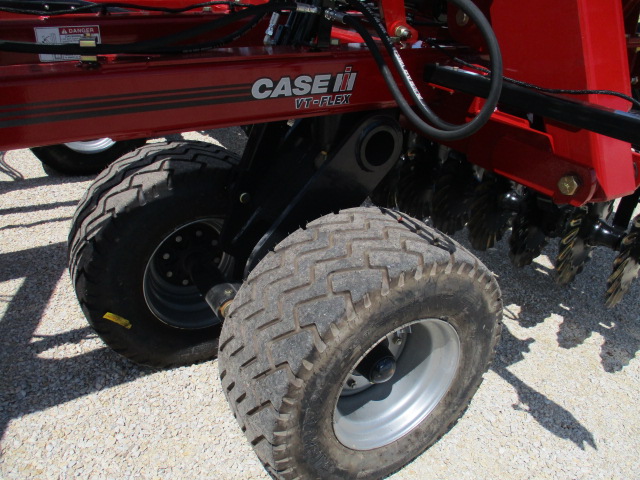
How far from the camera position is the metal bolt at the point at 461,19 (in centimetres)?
229

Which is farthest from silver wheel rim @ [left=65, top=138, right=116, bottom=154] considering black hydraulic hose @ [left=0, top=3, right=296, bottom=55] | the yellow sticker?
black hydraulic hose @ [left=0, top=3, right=296, bottom=55]

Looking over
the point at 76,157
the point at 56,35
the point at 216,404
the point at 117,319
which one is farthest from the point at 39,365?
the point at 76,157

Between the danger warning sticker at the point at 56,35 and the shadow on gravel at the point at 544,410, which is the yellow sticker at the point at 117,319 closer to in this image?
the danger warning sticker at the point at 56,35

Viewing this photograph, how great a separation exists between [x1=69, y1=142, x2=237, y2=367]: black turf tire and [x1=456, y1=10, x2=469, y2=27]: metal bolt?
1150mm

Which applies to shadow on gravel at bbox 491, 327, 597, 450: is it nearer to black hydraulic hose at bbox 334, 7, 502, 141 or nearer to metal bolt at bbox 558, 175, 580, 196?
metal bolt at bbox 558, 175, 580, 196

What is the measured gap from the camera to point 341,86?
182 cm

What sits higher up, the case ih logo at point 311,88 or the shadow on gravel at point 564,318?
the case ih logo at point 311,88

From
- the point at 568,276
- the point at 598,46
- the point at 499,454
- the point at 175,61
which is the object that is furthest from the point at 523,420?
the point at 175,61

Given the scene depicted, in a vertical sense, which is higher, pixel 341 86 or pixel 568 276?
pixel 341 86

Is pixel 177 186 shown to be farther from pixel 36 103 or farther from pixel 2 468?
pixel 2 468

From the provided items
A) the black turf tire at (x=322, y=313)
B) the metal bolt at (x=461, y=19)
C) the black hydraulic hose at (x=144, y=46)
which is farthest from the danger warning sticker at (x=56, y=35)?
the metal bolt at (x=461, y=19)

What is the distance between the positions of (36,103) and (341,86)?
937 millimetres

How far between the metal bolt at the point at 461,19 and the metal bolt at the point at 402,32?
0.61 meters

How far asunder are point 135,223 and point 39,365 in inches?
37.6
